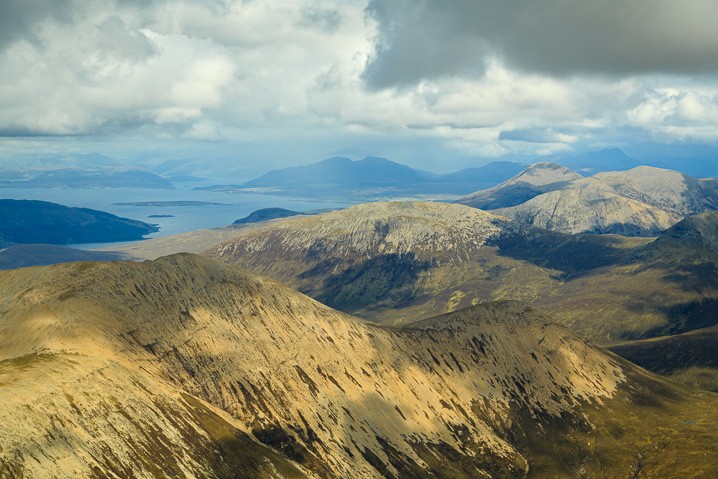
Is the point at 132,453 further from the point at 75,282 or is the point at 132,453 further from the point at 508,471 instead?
the point at 508,471

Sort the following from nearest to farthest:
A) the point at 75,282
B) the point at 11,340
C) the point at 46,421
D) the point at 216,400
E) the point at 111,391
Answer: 1. the point at 46,421
2. the point at 111,391
3. the point at 11,340
4. the point at 216,400
5. the point at 75,282

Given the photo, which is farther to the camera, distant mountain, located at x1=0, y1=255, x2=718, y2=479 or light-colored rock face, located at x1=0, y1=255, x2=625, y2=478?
distant mountain, located at x1=0, y1=255, x2=718, y2=479

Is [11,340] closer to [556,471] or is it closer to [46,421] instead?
[46,421]

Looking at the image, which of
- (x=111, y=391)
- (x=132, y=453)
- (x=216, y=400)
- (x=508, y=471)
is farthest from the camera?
(x=508, y=471)

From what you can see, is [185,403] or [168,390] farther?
[168,390]

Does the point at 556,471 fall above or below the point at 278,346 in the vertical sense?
below

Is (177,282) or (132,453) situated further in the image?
(177,282)

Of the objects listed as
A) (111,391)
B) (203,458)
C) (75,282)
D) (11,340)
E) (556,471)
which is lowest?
(556,471)

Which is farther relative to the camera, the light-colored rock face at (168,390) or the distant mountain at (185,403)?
the distant mountain at (185,403)

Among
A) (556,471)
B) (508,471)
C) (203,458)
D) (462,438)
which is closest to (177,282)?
(203,458)

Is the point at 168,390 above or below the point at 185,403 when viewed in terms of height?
above
